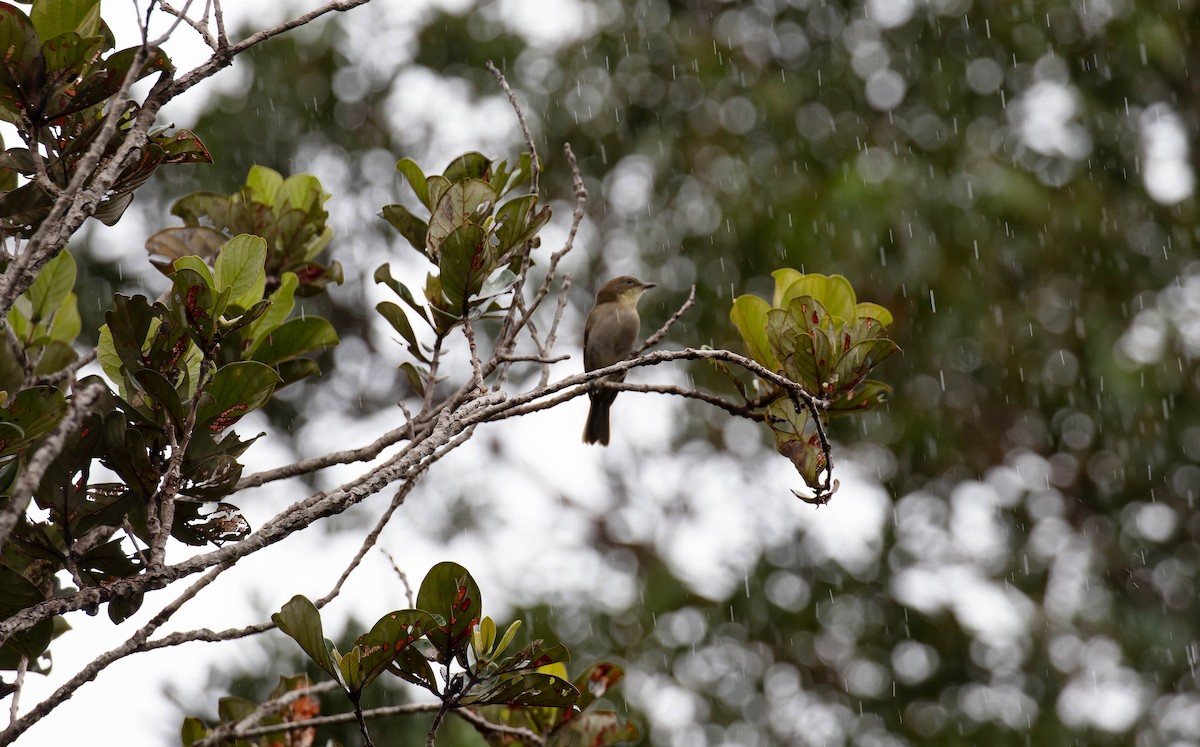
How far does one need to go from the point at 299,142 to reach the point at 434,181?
5292 mm

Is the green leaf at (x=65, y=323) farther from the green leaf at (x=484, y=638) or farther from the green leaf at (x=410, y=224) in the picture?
the green leaf at (x=484, y=638)

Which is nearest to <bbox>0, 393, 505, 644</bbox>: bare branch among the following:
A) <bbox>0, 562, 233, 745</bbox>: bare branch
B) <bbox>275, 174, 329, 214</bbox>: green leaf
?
<bbox>0, 562, 233, 745</bbox>: bare branch

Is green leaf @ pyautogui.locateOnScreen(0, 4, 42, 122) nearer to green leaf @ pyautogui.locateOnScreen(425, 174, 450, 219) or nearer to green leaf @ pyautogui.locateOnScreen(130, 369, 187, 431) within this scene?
green leaf @ pyautogui.locateOnScreen(130, 369, 187, 431)

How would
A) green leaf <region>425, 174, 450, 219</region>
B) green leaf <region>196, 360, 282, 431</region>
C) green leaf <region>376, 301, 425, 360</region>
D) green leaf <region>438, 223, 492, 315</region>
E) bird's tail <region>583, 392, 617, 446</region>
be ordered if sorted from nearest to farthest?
green leaf <region>196, 360, 282, 431</region>
green leaf <region>438, 223, 492, 315</region>
green leaf <region>425, 174, 450, 219</region>
green leaf <region>376, 301, 425, 360</region>
bird's tail <region>583, 392, 617, 446</region>

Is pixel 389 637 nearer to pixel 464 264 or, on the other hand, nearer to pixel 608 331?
pixel 464 264

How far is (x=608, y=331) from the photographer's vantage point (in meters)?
5.30

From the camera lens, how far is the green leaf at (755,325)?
7.44 ft

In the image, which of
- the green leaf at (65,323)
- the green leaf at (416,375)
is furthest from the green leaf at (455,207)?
the green leaf at (65,323)

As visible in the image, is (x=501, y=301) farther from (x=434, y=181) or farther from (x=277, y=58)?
(x=277, y=58)

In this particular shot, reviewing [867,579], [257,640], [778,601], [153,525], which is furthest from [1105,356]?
[153,525]

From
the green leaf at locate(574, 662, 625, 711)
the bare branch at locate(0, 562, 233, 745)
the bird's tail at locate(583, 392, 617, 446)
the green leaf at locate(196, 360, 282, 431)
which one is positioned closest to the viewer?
the bare branch at locate(0, 562, 233, 745)

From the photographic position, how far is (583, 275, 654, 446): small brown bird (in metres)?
5.23

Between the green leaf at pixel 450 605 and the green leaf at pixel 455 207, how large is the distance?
64cm

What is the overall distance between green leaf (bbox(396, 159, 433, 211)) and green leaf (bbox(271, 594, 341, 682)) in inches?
34.1
